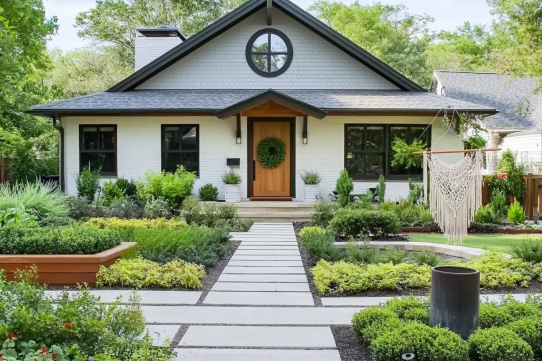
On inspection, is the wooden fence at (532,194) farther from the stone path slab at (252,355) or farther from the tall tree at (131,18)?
the tall tree at (131,18)

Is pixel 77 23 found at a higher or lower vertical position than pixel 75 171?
higher

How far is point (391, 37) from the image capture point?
130 feet

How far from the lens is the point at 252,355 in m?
3.65

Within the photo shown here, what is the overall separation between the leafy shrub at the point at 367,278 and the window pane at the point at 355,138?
27.9ft

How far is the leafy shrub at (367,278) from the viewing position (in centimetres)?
561

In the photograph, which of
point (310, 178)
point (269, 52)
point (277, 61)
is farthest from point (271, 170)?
point (269, 52)

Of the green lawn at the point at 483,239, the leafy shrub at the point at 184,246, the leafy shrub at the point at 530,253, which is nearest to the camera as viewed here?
the leafy shrub at the point at 530,253

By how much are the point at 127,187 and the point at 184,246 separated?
717 centimetres

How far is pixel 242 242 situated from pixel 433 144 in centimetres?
734

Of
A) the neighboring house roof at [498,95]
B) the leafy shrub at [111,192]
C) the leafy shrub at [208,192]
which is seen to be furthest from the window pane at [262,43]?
the neighboring house roof at [498,95]

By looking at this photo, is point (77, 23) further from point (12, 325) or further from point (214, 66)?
point (12, 325)

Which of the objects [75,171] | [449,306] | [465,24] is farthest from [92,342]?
[465,24]

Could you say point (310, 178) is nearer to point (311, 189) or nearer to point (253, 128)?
point (311, 189)

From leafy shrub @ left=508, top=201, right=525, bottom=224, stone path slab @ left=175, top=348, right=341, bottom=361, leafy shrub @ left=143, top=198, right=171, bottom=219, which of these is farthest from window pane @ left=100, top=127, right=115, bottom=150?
stone path slab @ left=175, top=348, right=341, bottom=361
